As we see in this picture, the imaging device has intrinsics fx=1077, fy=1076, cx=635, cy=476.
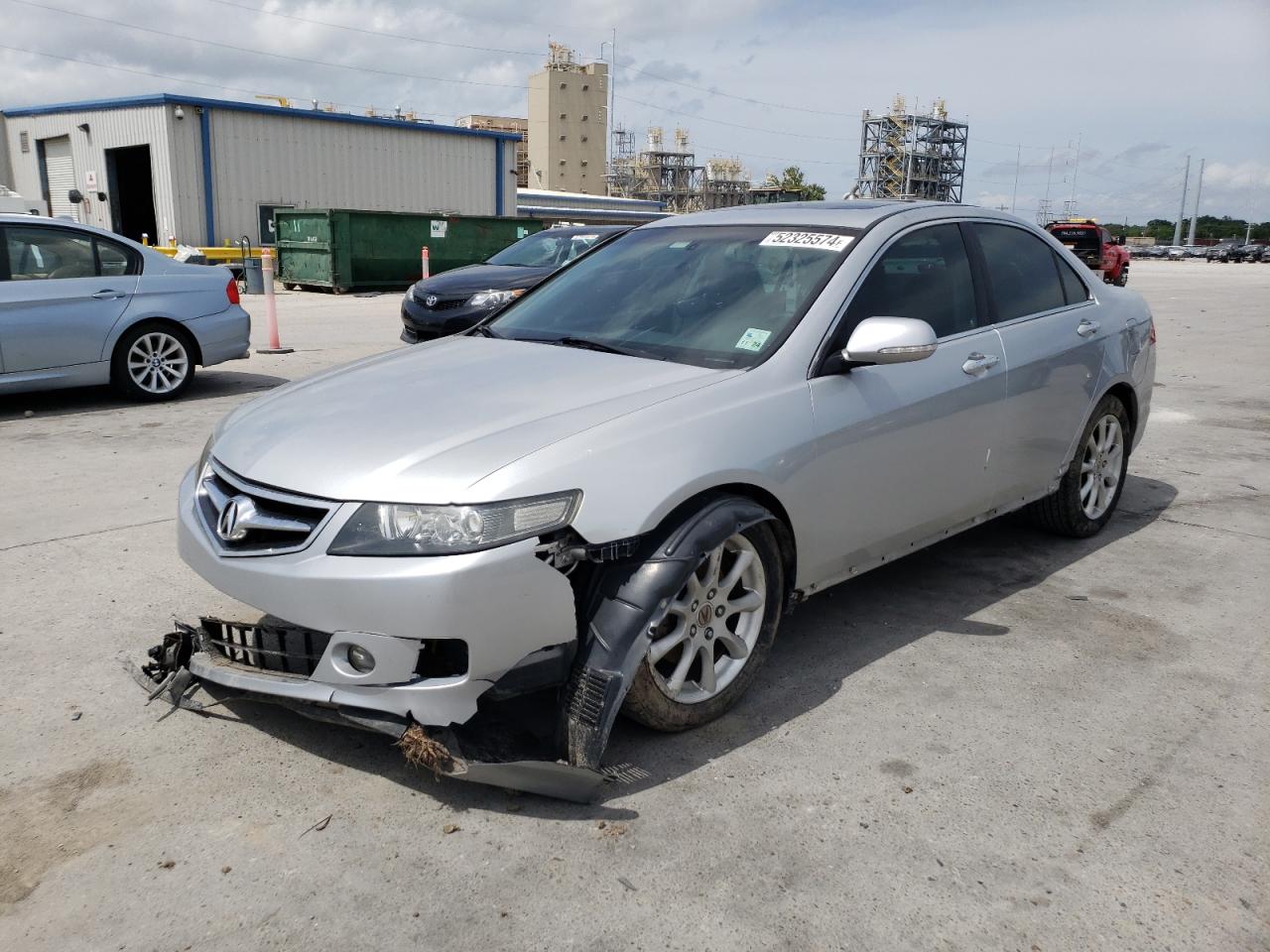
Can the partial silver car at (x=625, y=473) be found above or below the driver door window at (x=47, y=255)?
below

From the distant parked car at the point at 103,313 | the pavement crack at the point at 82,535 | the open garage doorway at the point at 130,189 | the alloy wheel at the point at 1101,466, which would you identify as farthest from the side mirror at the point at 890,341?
the open garage doorway at the point at 130,189

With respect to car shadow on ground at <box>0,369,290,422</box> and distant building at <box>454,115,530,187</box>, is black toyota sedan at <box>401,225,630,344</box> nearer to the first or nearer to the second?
car shadow on ground at <box>0,369,290,422</box>

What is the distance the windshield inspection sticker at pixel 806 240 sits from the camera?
158 inches

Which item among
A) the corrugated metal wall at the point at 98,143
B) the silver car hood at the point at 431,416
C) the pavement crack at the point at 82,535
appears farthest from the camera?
the corrugated metal wall at the point at 98,143

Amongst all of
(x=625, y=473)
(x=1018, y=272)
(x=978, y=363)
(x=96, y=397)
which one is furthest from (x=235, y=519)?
(x=96, y=397)

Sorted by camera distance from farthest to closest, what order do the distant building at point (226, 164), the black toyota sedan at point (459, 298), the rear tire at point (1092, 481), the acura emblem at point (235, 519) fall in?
the distant building at point (226, 164) → the black toyota sedan at point (459, 298) → the rear tire at point (1092, 481) → the acura emblem at point (235, 519)

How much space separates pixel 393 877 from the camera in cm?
265

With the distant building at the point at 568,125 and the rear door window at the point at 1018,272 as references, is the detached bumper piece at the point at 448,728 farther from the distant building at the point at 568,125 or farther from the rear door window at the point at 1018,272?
the distant building at the point at 568,125

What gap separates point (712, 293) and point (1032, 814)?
2.07m

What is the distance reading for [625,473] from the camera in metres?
3.02

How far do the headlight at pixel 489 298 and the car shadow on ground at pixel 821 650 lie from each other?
6870mm

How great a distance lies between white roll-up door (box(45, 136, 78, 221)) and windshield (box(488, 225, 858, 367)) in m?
33.0

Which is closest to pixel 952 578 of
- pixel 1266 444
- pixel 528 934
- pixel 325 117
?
pixel 528 934

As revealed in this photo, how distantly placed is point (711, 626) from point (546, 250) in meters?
10.6
